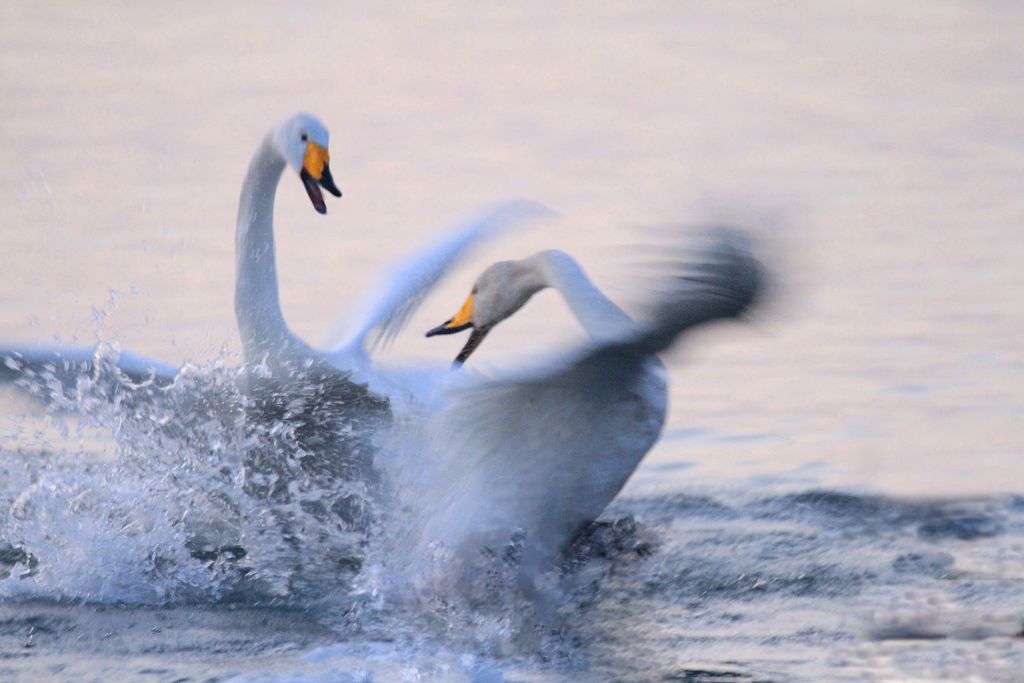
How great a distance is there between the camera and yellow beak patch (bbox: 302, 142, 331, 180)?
250 inches

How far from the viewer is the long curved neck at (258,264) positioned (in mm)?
5953

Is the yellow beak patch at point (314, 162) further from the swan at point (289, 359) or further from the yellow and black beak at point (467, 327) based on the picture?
the yellow and black beak at point (467, 327)

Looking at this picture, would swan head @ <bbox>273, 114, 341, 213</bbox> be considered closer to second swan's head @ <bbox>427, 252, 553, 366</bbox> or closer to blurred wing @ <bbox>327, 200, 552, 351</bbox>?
blurred wing @ <bbox>327, 200, 552, 351</bbox>

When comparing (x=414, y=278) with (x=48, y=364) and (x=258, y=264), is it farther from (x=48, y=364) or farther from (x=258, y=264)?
(x=48, y=364)

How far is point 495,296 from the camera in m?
6.04

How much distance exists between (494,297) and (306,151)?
94 centimetres

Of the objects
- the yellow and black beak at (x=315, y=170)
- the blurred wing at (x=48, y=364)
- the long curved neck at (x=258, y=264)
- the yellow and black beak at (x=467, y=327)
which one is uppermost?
Result: the yellow and black beak at (x=315, y=170)

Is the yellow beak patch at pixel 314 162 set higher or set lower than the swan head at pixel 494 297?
higher

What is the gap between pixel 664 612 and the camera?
4.93 meters

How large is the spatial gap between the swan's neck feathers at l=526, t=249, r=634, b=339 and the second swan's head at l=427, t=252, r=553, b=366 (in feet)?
0.61

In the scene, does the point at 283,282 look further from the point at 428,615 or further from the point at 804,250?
the point at 804,250

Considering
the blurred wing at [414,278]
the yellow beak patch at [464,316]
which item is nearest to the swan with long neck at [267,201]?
the blurred wing at [414,278]

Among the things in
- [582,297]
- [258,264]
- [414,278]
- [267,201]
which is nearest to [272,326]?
[258,264]

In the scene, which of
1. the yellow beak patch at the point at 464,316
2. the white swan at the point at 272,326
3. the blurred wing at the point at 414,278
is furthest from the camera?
the blurred wing at the point at 414,278
